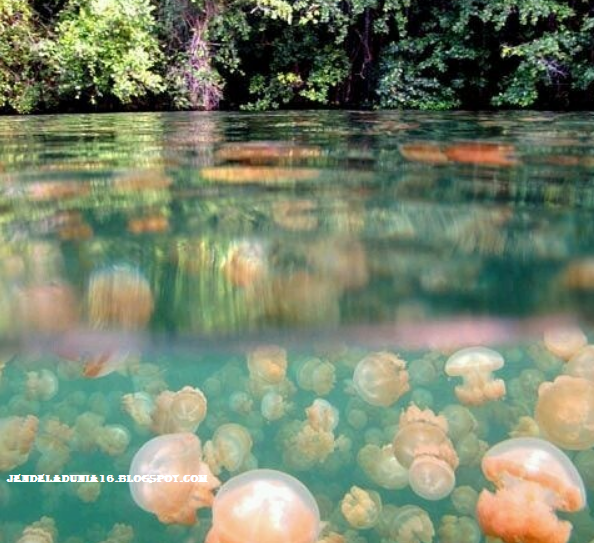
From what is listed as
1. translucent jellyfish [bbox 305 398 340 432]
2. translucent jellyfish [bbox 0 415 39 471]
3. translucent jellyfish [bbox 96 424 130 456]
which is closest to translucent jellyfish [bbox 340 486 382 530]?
translucent jellyfish [bbox 305 398 340 432]

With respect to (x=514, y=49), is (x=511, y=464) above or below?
below

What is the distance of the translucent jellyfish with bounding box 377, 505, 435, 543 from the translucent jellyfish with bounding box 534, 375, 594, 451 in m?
0.23

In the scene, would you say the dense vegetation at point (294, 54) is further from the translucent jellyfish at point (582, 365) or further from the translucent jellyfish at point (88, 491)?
the translucent jellyfish at point (88, 491)

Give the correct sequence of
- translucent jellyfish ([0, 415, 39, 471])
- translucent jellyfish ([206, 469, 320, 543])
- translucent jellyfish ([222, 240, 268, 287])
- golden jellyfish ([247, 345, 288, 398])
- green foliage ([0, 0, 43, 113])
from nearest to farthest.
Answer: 1. translucent jellyfish ([206, 469, 320, 543])
2. translucent jellyfish ([0, 415, 39, 471])
3. golden jellyfish ([247, 345, 288, 398])
4. translucent jellyfish ([222, 240, 268, 287])
5. green foliage ([0, 0, 43, 113])

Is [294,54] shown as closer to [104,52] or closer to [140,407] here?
[104,52]

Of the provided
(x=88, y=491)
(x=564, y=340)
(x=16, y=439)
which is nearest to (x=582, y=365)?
(x=564, y=340)

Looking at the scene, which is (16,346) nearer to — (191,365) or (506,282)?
(191,365)

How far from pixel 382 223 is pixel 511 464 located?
84 centimetres

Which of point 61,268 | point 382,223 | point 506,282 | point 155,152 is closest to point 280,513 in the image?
point 506,282

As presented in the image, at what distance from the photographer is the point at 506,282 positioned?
1.20 meters

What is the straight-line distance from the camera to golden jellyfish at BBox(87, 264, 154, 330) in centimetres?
109

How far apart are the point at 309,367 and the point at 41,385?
0.43 meters

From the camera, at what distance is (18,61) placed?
7.48 m

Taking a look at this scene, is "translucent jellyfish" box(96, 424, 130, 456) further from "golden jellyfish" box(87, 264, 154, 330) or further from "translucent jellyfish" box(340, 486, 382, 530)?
"translucent jellyfish" box(340, 486, 382, 530)
